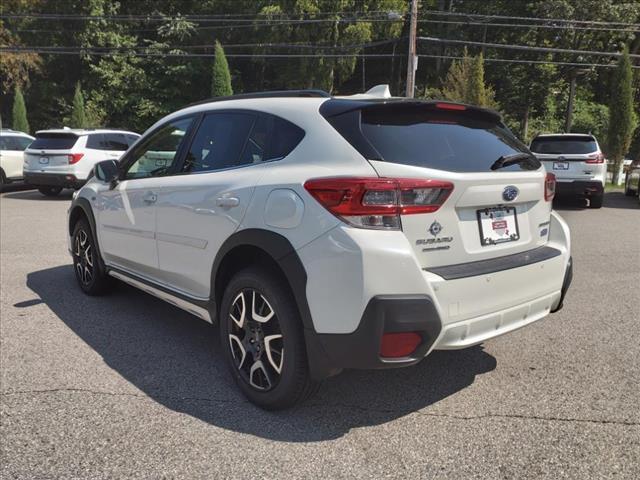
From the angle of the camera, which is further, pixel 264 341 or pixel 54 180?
pixel 54 180

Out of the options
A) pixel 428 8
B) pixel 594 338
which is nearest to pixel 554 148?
pixel 594 338

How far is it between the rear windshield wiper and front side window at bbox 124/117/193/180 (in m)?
2.17

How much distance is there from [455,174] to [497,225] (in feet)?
1.49

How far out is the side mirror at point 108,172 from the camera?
15.5ft

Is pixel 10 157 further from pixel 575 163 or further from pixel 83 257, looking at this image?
pixel 575 163

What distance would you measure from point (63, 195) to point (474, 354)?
14.1m

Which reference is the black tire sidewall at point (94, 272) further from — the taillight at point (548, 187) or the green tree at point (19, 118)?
the green tree at point (19, 118)

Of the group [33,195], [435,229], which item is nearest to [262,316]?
[435,229]

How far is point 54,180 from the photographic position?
1334 cm

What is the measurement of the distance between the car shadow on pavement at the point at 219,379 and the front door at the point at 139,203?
1.66 feet

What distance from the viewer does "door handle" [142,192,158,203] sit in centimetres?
404

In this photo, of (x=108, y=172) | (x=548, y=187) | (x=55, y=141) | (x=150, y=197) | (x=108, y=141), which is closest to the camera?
(x=548, y=187)

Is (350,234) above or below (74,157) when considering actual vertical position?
above

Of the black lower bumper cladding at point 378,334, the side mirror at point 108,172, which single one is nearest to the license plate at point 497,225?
the black lower bumper cladding at point 378,334
